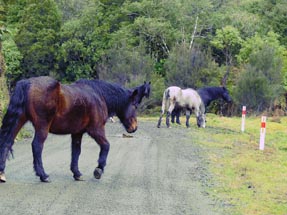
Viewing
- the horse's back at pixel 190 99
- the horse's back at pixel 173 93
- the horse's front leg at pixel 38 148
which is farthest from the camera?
the horse's back at pixel 190 99

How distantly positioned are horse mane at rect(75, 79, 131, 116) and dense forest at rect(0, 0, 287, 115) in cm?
3235

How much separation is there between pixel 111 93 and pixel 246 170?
358 centimetres

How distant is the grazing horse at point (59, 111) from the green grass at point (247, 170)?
2.31 meters

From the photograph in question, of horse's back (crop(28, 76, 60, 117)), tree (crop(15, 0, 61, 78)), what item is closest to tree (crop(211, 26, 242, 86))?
tree (crop(15, 0, 61, 78))

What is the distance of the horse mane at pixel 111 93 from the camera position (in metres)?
11.1

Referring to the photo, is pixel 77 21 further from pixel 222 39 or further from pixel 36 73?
pixel 222 39

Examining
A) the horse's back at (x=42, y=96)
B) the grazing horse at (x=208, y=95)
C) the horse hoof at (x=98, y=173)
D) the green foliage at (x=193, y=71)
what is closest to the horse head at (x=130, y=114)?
the horse hoof at (x=98, y=173)

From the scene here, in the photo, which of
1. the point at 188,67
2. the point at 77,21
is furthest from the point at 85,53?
the point at 188,67

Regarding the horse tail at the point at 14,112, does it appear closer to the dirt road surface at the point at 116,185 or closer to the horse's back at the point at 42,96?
the horse's back at the point at 42,96

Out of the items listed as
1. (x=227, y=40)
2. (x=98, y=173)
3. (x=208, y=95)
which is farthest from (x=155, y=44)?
(x=98, y=173)

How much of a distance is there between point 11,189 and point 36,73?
44635 millimetres

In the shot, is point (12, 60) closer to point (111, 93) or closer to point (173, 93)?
point (173, 93)

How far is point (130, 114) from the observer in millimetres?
11766

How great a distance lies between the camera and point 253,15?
58094 mm
